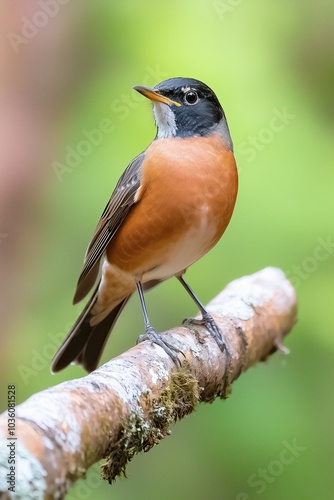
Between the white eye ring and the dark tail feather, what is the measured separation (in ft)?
4.04

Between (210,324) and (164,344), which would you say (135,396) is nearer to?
(164,344)

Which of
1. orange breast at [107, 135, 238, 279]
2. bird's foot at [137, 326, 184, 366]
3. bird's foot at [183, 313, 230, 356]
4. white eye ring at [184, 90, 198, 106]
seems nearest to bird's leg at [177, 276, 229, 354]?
bird's foot at [183, 313, 230, 356]

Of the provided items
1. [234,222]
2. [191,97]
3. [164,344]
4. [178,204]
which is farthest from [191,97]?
[164,344]

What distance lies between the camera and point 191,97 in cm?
409

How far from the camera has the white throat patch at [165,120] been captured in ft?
13.3

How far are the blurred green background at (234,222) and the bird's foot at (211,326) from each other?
0.58 m

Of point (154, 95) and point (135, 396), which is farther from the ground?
point (154, 95)

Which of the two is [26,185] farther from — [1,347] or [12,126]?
[1,347]

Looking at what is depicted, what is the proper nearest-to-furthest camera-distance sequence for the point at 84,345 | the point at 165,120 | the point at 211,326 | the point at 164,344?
the point at 164,344
the point at 211,326
the point at 165,120
the point at 84,345

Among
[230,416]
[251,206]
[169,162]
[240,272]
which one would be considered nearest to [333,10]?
[251,206]

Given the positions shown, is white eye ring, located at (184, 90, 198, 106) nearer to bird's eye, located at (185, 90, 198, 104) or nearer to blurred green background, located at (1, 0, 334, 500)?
bird's eye, located at (185, 90, 198, 104)

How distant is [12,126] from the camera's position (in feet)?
18.9

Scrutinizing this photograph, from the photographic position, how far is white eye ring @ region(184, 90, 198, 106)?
4.08m

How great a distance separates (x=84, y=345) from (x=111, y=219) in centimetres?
77
